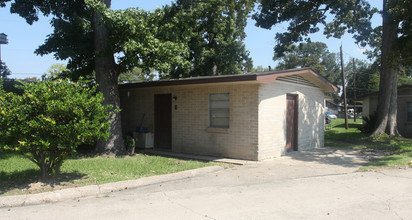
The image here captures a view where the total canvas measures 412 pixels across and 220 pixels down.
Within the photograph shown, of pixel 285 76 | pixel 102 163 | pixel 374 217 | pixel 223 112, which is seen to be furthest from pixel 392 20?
pixel 102 163

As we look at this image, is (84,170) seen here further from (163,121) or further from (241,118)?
(163,121)

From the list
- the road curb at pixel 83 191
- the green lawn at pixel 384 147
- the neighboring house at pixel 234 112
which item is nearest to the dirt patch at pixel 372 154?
the green lawn at pixel 384 147

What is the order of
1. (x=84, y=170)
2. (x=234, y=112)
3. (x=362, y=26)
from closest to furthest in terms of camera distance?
(x=84, y=170)
(x=234, y=112)
(x=362, y=26)

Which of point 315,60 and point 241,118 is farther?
point 315,60

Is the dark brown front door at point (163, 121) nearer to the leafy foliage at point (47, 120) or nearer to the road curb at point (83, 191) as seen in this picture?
the road curb at point (83, 191)

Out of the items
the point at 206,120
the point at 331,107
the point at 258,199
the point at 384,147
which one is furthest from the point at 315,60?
the point at 258,199

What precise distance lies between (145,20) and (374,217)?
8273 mm

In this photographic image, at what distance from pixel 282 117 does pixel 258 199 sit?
5811mm

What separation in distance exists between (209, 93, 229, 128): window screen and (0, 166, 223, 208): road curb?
319cm

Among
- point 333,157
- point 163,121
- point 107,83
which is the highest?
point 107,83

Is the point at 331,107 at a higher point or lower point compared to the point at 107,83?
higher

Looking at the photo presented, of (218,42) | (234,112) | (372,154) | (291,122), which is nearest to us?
(234,112)

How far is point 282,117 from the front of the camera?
11.3m

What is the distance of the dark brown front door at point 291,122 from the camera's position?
11.8 m
